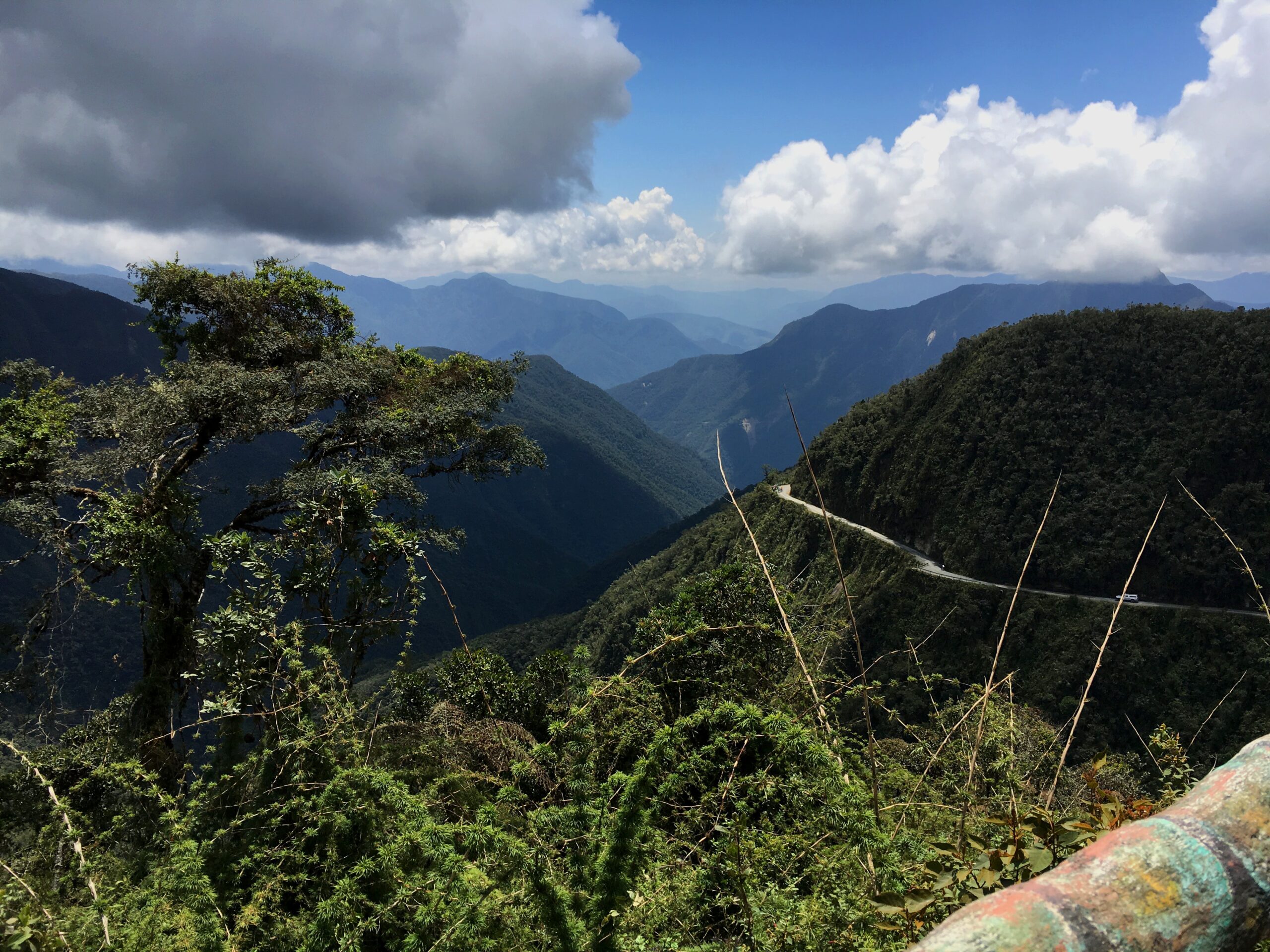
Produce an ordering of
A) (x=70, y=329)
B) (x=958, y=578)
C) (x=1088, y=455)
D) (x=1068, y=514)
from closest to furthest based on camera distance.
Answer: (x=1068, y=514)
(x=958, y=578)
(x=1088, y=455)
(x=70, y=329)

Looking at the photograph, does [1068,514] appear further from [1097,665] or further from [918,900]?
[918,900]

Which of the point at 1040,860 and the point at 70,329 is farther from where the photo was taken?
the point at 70,329

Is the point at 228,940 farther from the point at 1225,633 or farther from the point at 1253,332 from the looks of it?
the point at 1253,332

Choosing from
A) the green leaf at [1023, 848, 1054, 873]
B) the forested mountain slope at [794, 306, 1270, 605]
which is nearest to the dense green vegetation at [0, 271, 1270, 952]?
the green leaf at [1023, 848, 1054, 873]

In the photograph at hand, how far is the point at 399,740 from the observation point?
25.6ft

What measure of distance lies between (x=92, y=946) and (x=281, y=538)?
6430 mm

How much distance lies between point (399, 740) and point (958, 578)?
6278 cm

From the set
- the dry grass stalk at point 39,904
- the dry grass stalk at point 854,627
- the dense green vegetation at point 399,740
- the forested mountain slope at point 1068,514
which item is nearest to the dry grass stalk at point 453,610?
the dense green vegetation at point 399,740

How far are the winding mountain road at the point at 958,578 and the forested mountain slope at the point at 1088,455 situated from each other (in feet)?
3.20

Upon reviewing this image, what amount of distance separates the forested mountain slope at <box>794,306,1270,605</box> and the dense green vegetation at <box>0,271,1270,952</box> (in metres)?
49.0

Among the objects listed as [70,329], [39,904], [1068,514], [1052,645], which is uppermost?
[70,329]

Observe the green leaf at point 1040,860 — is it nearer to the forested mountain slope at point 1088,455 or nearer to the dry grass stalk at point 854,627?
the dry grass stalk at point 854,627

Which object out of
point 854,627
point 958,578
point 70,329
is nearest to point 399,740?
point 854,627

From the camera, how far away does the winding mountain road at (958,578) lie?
4806 centimetres
